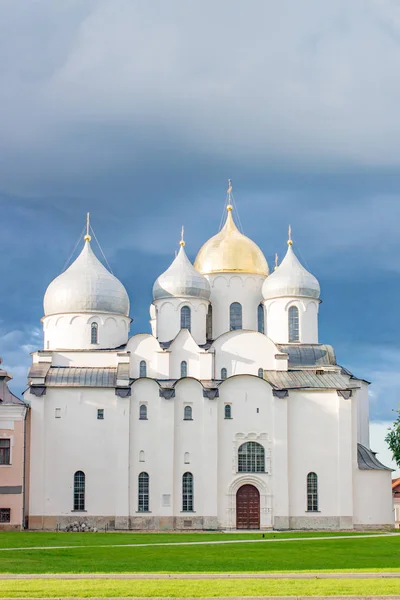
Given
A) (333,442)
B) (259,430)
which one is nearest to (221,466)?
(259,430)

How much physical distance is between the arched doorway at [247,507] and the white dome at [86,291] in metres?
13.8

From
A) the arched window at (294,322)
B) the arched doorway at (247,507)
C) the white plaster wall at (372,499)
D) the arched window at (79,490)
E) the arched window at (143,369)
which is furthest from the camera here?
the arched window at (294,322)

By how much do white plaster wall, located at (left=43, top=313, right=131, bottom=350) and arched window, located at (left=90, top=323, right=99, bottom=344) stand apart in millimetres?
136

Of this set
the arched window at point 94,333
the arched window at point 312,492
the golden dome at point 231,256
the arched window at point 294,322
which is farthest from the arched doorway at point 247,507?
the golden dome at point 231,256

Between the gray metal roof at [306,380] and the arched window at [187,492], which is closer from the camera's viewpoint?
the arched window at [187,492]

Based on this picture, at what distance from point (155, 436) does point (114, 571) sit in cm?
3389

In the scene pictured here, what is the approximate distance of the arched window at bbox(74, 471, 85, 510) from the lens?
5703cm

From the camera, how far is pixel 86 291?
62.4 m

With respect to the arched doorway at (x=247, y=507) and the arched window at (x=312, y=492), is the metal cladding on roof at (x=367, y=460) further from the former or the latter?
the arched doorway at (x=247, y=507)

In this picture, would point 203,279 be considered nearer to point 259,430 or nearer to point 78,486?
point 259,430

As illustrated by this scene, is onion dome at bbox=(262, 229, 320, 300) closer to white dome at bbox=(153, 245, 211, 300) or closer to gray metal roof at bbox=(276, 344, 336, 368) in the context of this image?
gray metal roof at bbox=(276, 344, 336, 368)

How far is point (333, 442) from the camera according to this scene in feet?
192

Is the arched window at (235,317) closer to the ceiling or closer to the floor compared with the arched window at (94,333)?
closer to the ceiling

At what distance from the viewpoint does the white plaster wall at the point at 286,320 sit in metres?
64.6
